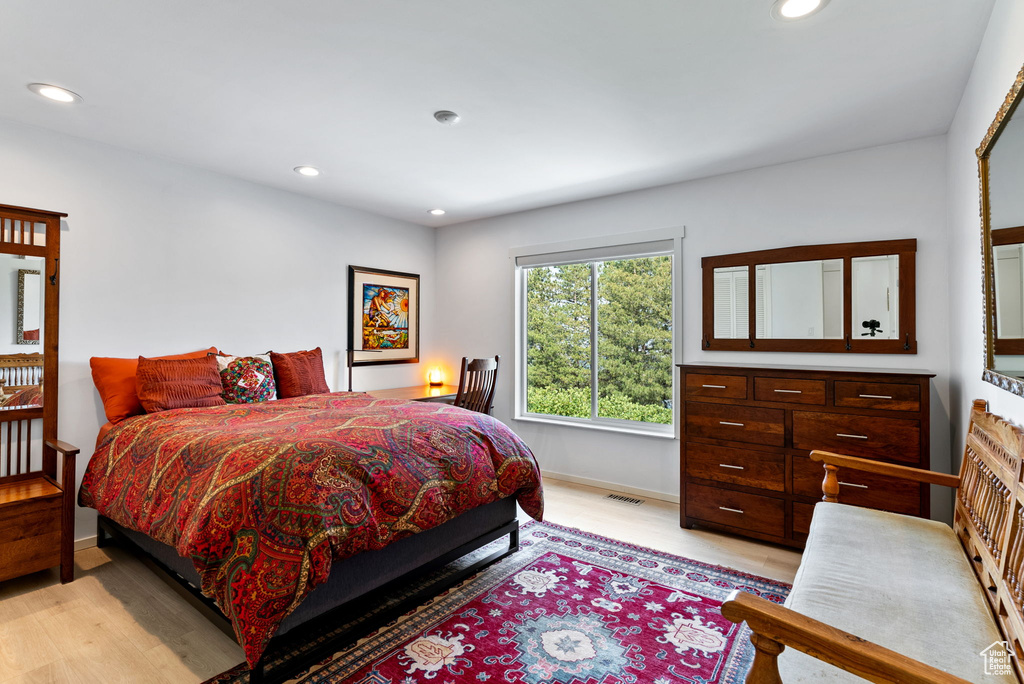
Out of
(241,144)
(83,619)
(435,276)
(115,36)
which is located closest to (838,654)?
(83,619)

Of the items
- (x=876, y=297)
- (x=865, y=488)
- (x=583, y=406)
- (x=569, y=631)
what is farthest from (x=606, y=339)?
(x=569, y=631)

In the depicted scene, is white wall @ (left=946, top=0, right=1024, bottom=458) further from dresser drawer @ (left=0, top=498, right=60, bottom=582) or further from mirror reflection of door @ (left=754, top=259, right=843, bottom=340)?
dresser drawer @ (left=0, top=498, right=60, bottom=582)

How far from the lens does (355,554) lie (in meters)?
1.99

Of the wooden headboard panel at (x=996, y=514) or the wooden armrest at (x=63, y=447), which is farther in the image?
the wooden armrest at (x=63, y=447)

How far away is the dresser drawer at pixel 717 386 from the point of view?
3.14 m

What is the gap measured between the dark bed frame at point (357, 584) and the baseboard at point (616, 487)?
155 cm

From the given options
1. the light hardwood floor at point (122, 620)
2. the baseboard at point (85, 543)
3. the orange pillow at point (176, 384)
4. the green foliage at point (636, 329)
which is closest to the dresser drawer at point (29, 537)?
the light hardwood floor at point (122, 620)

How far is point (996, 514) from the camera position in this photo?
1537 millimetres

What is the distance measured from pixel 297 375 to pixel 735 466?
9.82 feet

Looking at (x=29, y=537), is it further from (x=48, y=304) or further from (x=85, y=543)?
(x=48, y=304)

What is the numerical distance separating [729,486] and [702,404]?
1.71 ft

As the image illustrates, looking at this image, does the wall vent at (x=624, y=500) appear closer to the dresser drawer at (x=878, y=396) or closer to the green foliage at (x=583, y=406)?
the green foliage at (x=583, y=406)

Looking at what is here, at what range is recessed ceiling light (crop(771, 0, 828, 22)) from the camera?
5.90 ft

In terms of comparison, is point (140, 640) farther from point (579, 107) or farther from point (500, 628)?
point (579, 107)
